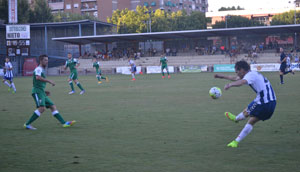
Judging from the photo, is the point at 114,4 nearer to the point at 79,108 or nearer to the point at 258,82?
the point at 79,108

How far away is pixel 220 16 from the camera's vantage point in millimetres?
116625

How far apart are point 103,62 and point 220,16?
223ft

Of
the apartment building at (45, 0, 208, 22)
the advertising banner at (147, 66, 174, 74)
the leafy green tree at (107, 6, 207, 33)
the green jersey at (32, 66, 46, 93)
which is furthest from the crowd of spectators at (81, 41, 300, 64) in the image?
the green jersey at (32, 66, 46, 93)

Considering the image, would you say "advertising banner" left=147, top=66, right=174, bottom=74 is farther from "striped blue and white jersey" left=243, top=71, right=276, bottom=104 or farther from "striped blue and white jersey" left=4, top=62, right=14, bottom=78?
"striped blue and white jersey" left=243, top=71, right=276, bottom=104

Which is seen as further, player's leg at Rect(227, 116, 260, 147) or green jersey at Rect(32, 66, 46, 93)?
green jersey at Rect(32, 66, 46, 93)

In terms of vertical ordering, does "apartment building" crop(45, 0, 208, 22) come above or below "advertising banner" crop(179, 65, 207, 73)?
above

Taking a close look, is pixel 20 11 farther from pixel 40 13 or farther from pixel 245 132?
pixel 245 132

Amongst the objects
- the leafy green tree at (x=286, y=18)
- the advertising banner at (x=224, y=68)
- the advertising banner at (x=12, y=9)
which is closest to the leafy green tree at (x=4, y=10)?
the advertising banner at (x=12, y=9)

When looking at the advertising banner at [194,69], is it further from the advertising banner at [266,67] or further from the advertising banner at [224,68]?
the advertising banner at [266,67]

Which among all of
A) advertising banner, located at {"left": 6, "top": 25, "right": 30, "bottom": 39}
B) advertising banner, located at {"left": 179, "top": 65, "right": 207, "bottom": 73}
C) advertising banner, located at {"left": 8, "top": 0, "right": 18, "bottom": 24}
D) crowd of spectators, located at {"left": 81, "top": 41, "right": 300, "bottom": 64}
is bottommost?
advertising banner, located at {"left": 179, "top": 65, "right": 207, "bottom": 73}

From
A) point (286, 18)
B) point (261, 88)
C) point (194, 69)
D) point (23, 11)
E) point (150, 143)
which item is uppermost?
point (286, 18)

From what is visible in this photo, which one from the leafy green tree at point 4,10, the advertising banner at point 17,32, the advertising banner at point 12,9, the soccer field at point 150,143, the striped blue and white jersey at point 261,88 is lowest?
the soccer field at point 150,143

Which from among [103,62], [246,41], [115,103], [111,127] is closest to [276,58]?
[246,41]

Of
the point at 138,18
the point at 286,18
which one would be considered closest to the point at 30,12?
the point at 138,18
